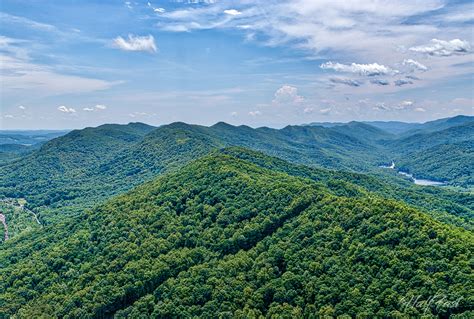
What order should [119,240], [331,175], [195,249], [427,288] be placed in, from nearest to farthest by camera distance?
[427,288] < [195,249] < [119,240] < [331,175]

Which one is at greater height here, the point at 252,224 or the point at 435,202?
the point at 252,224

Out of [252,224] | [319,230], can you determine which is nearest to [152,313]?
[252,224]

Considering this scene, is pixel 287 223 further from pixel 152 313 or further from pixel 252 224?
pixel 152 313

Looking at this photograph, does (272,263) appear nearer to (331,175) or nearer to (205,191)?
(205,191)

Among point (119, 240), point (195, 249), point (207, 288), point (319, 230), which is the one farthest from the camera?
point (119, 240)

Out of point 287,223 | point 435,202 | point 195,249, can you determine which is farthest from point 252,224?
point 435,202

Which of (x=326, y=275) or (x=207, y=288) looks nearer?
(x=326, y=275)
